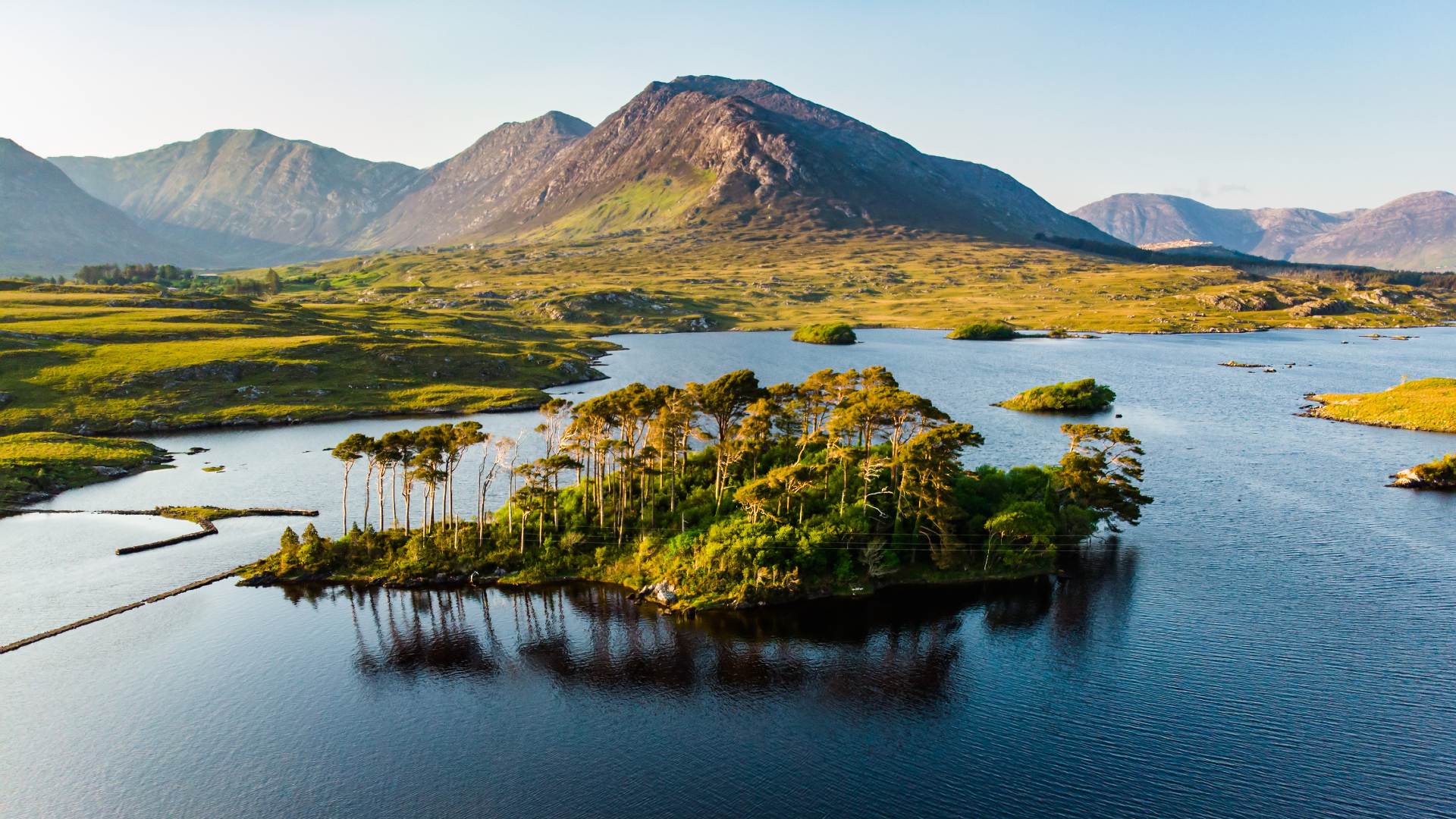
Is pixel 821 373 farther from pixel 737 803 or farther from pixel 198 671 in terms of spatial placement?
pixel 198 671

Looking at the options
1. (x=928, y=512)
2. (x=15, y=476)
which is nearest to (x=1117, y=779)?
(x=928, y=512)

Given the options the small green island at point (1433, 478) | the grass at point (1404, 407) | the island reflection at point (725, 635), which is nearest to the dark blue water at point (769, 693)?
the island reflection at point (725, 635)

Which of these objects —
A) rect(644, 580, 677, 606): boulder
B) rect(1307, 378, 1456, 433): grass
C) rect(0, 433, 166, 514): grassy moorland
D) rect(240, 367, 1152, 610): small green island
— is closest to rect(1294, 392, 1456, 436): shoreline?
rect(1307, 378, 1456, 433): grass

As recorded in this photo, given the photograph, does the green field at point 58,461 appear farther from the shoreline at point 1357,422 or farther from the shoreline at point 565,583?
the shoreline at point 1357,422

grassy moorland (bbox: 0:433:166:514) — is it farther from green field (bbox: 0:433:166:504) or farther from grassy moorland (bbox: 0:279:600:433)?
grassy moorland (bbox: 0:279:600:433)

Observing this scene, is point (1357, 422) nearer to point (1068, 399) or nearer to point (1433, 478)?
point (1433, 478)

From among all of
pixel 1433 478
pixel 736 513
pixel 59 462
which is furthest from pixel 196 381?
pixel 1433 478
